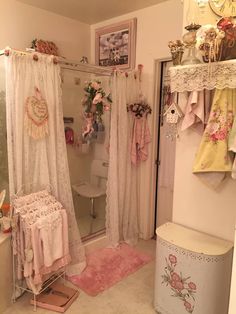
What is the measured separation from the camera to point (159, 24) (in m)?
2.91

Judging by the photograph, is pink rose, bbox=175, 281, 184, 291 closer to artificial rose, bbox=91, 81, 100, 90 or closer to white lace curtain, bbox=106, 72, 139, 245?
white lace curtain, bbox=106, 72, 139, 245

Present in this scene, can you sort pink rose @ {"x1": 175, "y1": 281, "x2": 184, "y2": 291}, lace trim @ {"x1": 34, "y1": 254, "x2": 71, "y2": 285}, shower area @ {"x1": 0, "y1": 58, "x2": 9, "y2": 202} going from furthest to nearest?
shower area @ {"x1": 0, "y1": 58, "x2": 9, "y2": 202}
lace trim @ {"x1": 34, "y1": 254, "x2": 71, "y2": 285}
pink rose @ {"x1": 175, "y1": 281, "x2": 184, "y2": 291}

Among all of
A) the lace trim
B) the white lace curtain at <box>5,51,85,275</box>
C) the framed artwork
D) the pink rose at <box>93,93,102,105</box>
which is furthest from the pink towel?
the lace trim

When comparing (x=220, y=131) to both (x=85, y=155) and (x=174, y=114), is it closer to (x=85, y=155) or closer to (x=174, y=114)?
(x=174, y=114)

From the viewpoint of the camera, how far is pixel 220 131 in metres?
1.73

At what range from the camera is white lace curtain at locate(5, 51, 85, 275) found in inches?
83.3

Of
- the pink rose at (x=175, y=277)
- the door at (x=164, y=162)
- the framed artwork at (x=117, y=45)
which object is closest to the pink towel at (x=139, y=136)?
the door at (x=164, y=162)

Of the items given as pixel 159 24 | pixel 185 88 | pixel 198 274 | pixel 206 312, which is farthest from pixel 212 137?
pixel 159 24

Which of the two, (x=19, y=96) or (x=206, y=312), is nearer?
(x=206, y=312)

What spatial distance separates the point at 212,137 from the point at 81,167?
210cm

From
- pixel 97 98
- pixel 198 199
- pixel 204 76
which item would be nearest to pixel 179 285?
pixel 198 199

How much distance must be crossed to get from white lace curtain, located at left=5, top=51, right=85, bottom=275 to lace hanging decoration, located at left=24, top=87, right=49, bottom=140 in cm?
3

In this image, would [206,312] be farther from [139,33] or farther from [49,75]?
[139,33]

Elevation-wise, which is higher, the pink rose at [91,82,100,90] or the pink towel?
the pink rose at [91,82,100,90]
